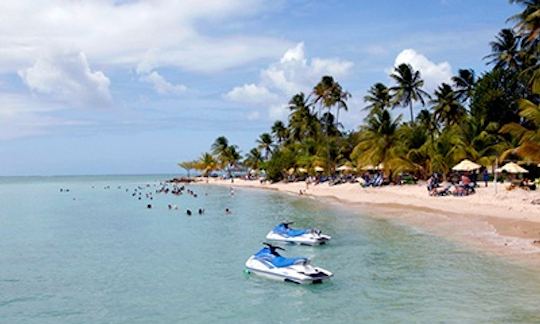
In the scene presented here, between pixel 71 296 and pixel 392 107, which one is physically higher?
pixel 392 107

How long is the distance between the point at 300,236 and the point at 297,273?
8253 mm

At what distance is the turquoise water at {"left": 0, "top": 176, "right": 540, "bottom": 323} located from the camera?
13898 mm

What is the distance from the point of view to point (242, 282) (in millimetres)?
17547

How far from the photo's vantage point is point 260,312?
46.4ft

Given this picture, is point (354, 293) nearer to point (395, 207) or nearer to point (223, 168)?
point (395, 207)

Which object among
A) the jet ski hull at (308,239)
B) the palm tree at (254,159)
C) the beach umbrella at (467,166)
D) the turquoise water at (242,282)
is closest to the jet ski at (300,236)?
the jet ski hull at (308,239)

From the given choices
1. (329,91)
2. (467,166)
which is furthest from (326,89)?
(467,166)

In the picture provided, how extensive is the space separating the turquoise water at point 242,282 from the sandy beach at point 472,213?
149 cm

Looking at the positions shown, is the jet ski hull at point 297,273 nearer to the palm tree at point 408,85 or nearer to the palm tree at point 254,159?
the palm tree at point 408,85

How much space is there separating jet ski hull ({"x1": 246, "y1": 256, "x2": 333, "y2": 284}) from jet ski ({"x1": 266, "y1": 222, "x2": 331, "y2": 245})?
265 inches

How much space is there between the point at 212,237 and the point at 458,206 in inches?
656

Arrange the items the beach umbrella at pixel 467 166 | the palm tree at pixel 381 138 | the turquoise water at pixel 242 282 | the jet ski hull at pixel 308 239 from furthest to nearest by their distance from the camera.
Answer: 1. the palm tree at pixel 381 138
2. the beach umbrella at pixel 467 166
3. the jet ski hull at pixel 308 239
4. the turquoise water at pixel 242 282

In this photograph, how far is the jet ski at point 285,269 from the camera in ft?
54.0

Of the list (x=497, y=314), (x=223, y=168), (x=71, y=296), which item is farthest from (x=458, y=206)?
(x=223, y=168)
